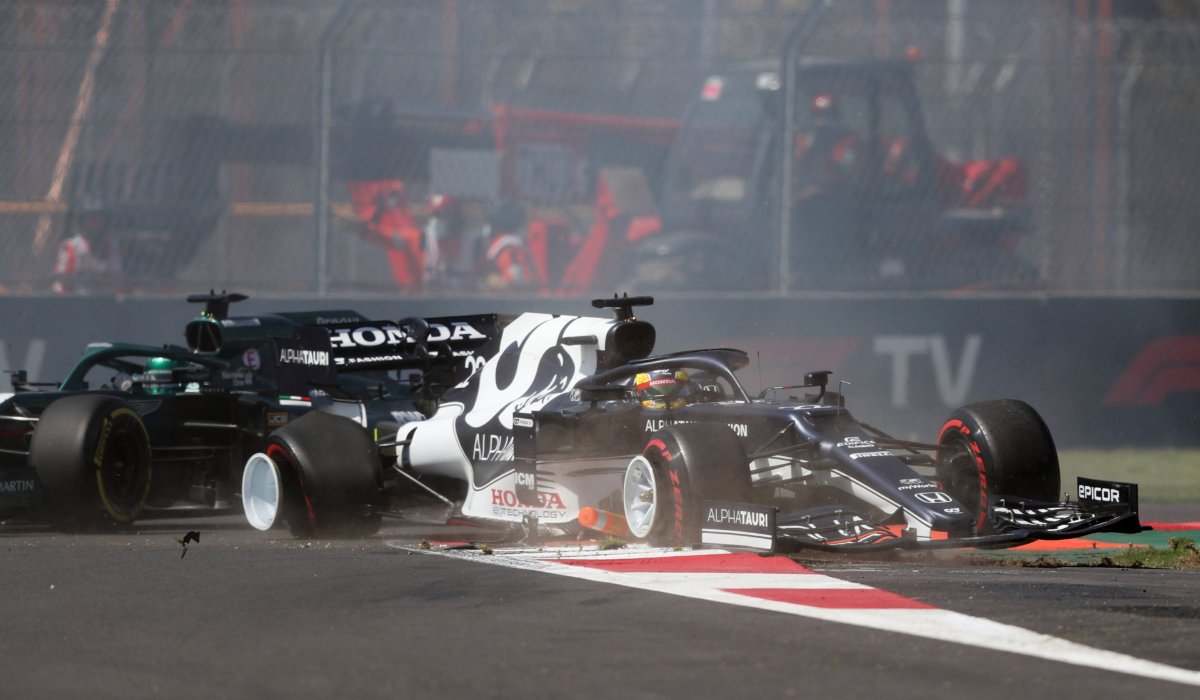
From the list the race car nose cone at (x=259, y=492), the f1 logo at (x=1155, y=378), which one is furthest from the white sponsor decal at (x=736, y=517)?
the f1 logo at (x=1155, y=378)

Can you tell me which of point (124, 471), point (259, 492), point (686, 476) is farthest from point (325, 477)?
point (686, 476)

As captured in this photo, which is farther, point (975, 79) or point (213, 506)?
point (975, 79)

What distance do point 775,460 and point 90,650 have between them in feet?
12.9

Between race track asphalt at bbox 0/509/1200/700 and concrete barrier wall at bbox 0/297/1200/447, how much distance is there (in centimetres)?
654

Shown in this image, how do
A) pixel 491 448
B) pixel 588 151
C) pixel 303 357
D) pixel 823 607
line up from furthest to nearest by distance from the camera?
pixel 588 151 → pixel 303 357 → pixel 491 448 → pixel 823 607

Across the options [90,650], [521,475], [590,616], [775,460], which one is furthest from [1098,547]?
[90,650]

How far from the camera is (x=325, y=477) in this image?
9.41m

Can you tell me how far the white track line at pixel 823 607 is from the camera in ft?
17.1

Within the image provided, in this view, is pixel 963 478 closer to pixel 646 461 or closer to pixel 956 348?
pixel 646 461

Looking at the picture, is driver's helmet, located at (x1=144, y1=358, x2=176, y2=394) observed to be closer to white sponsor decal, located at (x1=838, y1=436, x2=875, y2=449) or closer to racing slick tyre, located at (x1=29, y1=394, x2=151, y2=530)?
racing slick tyre, located at (x1=29, y1=394, x2=151, y2=530)

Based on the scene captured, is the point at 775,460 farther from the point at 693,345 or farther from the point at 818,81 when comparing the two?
the point at 818,81

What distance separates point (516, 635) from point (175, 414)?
230 inches

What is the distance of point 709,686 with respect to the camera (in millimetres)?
4828

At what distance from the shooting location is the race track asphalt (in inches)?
193
